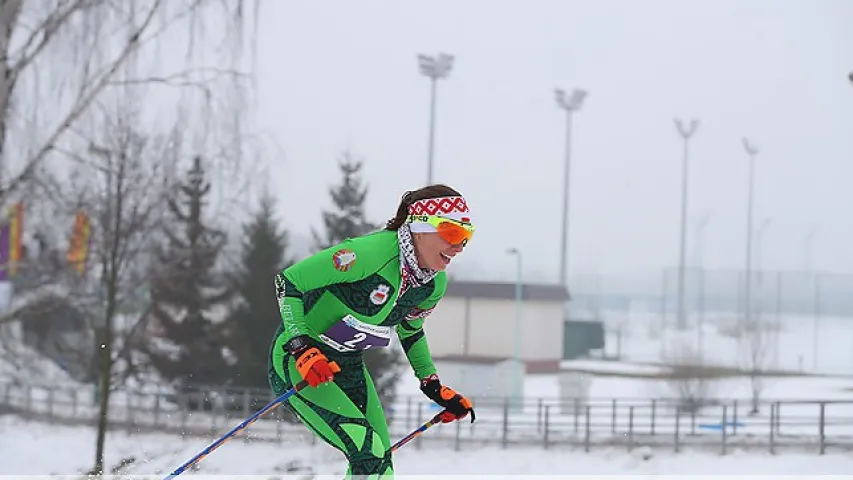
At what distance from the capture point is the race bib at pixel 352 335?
3609mm

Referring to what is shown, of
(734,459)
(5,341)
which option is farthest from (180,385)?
(734,459)

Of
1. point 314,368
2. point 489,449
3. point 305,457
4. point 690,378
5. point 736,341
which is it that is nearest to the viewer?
point 314,368

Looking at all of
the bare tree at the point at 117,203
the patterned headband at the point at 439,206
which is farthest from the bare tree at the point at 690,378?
the patterned headband at the point at 439,206

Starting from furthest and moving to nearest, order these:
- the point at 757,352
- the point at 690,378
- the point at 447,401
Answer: the point at 757,352 → the point at 690,378 → the point at 447,401

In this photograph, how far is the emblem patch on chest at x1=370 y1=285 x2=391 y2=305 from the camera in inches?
139

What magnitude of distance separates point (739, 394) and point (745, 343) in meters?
3.01

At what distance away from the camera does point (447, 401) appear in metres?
3.99

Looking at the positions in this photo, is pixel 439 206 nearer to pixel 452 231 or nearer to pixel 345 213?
pixel 452 231

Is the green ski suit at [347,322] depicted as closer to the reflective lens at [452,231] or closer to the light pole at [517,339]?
the reflective lens at [452,231]

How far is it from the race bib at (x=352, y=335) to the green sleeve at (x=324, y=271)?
131mm

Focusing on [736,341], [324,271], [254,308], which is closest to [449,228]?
[324,271]

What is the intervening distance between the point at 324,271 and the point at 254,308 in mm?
19923

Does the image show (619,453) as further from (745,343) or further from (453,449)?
(745,343)

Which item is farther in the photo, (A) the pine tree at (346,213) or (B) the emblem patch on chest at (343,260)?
(A) the pine tree at (346,213)
